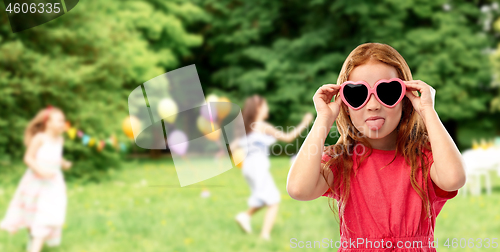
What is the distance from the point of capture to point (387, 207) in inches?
53.8

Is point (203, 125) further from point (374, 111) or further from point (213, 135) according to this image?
point (374, 111)

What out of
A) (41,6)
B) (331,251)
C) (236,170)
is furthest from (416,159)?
(236,170)

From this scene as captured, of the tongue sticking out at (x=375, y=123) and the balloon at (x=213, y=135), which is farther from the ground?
the tongue sticking out at (x=375, y=123)

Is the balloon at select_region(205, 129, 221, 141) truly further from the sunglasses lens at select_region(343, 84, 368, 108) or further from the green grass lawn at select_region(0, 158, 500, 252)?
the sunglasses lens at select_region(343, 84, 368, 108)

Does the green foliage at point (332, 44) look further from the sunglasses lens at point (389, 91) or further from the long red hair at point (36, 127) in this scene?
the sunglasses lens at point (389, 91)

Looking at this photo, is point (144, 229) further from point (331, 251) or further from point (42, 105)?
point (42, 105)

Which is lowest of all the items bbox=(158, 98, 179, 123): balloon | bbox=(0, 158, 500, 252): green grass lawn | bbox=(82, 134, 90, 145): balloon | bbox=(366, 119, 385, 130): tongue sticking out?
bbox=(0, 158, 500, 252): green grass lawn

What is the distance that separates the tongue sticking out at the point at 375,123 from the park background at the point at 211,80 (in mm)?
1739

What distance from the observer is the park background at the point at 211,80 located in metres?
5.06

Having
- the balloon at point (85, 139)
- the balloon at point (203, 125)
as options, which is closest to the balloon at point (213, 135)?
the balloon at point (203, 125)

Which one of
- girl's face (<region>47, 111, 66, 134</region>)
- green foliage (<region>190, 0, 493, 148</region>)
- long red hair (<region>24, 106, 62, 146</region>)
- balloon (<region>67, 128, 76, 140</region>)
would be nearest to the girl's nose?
girl's face (<region>47, 111, 66, 134</region>)

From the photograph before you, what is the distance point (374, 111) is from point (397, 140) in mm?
173

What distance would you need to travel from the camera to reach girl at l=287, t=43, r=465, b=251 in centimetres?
128

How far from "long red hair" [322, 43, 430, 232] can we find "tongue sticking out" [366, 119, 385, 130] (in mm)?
115
